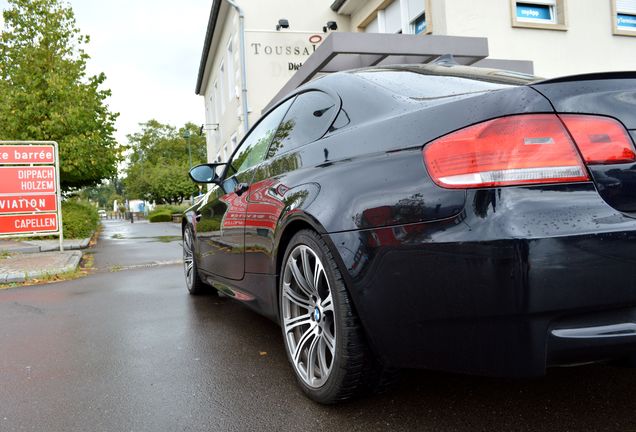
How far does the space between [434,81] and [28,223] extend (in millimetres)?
10098

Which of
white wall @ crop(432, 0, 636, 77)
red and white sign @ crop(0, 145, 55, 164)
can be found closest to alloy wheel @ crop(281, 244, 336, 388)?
white wall @ crop(432, 0, 636, 77)

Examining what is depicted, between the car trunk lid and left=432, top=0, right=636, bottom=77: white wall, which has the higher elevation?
left=432, top=0, right=636, bottom=77: white wall

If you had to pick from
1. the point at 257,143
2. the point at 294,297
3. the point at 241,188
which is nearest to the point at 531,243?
the point at 294,297

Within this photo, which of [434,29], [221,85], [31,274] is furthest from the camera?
[221,85]

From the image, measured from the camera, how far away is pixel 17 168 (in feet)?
33.0

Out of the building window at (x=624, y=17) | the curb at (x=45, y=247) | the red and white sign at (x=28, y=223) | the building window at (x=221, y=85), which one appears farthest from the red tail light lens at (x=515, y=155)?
the building window at (x=221, y=85)

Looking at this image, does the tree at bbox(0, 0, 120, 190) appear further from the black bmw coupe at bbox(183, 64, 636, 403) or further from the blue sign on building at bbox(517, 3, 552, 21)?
the black bmw coupe at bbox(183, 64, 636, 403)

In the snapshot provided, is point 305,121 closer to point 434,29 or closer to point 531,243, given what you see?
point 531,243

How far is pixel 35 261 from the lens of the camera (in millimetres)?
8797

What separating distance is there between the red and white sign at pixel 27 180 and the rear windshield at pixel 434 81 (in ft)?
31.4

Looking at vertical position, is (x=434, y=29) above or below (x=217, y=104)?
below

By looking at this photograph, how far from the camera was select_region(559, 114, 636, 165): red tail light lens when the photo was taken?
5.38 feet

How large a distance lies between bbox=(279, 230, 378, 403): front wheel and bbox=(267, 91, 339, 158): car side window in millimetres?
616

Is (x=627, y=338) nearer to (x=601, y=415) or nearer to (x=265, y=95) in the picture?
(x=601, y=415)
